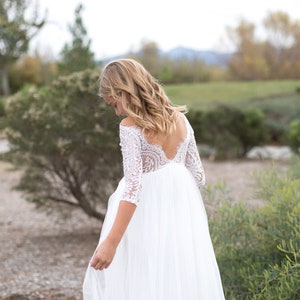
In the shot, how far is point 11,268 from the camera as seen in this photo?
5043 mm

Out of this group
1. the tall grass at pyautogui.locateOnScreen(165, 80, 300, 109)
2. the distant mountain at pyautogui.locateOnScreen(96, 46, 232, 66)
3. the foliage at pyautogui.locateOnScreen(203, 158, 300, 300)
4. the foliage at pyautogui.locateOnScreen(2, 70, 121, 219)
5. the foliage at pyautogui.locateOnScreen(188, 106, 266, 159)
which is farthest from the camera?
the distant mountain at pyautogui.locateOnScreen(96, 46, 232, 66)

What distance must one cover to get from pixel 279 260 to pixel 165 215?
1138 mm

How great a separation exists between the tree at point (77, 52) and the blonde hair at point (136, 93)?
408 centimetres

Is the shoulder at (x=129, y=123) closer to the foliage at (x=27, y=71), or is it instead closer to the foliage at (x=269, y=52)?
the foliage at (x=27, y=71)

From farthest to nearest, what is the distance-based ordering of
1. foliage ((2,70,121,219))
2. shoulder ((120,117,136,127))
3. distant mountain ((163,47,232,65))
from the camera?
distant mountain ((163,47,232,65)) → foliage ((2,70,121,219)) → shoulder ((120,117,136,127))

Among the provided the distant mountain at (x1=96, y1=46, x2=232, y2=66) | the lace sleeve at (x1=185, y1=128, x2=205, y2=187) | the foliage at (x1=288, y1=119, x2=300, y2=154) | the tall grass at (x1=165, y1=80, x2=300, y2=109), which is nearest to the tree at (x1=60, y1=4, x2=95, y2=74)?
the lace sleeve at (x1=185, y1=128, x2=205, y2=187)

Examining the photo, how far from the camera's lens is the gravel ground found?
14.5 ft

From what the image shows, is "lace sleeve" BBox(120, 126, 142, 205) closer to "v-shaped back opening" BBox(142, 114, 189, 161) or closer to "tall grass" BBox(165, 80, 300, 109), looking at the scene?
"v-shaped back opening" BBox(142, 114, 189, 161)

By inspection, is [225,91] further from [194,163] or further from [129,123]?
[129,123]

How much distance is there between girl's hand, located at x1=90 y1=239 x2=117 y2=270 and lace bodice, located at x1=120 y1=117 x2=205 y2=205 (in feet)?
0.63

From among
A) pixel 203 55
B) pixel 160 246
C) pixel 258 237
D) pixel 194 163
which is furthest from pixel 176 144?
pixel 203 55

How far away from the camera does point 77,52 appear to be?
6684 mm

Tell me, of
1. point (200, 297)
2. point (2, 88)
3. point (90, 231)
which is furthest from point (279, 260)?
point (2, 88)

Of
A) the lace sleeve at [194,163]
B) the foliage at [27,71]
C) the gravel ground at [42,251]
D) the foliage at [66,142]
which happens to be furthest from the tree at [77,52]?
A: the foliage at [27,71]
